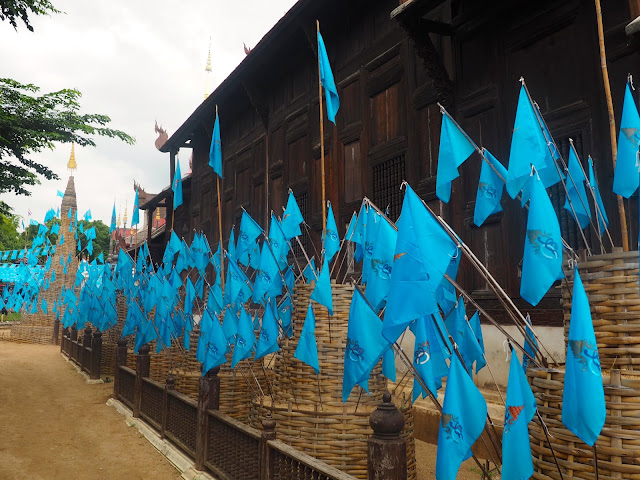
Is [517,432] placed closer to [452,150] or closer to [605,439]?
[605,439]

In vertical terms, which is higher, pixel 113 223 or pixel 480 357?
pixel 113 223

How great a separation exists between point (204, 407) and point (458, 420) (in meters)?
4.15

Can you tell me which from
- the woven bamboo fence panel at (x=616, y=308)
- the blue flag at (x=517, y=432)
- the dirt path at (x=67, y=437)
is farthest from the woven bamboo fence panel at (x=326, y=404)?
the woven bamboo fence panel at (x=616, y=308)

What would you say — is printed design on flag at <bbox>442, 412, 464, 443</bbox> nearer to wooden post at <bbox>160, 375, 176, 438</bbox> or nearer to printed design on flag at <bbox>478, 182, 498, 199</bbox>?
printed design on flag at <bbox>478, 182, 498, 199</bbox>

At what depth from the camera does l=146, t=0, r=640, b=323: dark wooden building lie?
6.20m

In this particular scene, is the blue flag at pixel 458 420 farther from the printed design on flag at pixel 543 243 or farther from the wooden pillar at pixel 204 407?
the wooden pillar at pixel 204 407

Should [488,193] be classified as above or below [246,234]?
below

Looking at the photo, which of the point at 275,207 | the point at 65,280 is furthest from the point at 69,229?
the point at 275,207

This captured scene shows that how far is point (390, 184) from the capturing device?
30.7 feet

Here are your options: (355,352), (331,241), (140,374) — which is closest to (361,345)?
(355,352)

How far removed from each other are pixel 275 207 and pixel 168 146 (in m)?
8.43

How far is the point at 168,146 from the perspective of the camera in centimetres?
1961

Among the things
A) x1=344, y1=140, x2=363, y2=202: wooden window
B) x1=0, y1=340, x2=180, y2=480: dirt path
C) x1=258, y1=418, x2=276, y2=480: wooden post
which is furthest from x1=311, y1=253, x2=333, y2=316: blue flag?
x1=344, y1=140, x2=363, y2=202: wooden window

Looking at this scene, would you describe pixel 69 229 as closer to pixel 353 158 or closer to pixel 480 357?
pixel 353 158
